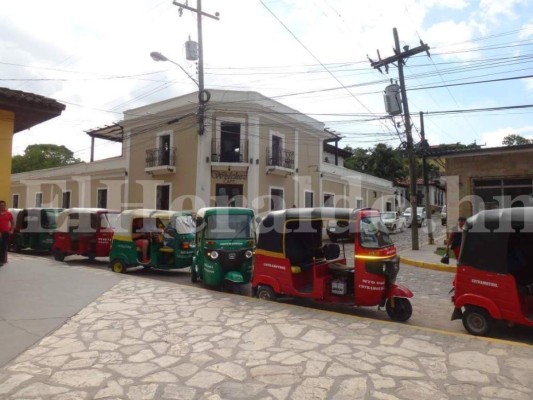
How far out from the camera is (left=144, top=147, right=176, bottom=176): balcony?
2133 cm

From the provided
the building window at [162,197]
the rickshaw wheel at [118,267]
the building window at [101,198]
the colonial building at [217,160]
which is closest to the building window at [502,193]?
the colonial building at [217,160]

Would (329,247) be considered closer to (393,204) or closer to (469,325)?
(469,325)

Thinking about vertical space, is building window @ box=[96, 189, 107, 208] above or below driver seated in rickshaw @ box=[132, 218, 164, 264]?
above

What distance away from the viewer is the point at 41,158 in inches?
1903

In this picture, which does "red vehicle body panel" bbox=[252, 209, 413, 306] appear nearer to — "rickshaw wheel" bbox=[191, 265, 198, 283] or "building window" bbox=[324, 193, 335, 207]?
"rickshaw wheel" bbox=[191, 265, 198, 283]

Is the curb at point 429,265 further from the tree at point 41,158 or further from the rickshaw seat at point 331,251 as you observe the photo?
the tree at point 41,158

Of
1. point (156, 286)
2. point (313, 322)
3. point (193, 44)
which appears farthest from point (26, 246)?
point (313, 322)

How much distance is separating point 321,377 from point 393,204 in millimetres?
35861

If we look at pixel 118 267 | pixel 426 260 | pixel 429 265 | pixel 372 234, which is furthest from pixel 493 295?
pixel 118 267

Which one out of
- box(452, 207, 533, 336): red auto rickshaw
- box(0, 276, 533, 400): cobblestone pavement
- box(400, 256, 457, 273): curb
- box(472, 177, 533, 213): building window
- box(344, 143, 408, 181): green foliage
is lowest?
→ box(0, 276, 533, 400): cobblestone pavement

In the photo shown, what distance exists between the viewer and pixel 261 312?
6.40 m

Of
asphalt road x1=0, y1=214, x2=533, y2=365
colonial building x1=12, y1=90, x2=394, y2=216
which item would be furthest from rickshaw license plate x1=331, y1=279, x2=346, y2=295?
colonial building x1=12, y1=90, x2=394, y2=216

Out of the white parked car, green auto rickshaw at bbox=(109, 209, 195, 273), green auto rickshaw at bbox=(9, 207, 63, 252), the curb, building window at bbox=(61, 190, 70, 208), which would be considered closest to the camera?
green auto rickshaw at bbox=(109, 209, 195, 273)

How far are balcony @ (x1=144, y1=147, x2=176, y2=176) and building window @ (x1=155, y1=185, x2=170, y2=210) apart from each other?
32.9 inches
